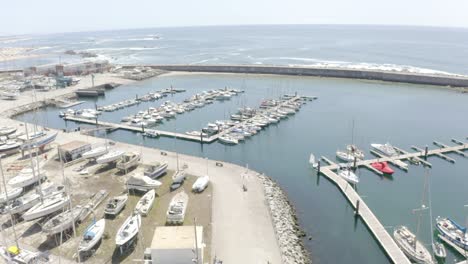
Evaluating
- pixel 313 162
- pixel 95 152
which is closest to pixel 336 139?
pixel 313 162

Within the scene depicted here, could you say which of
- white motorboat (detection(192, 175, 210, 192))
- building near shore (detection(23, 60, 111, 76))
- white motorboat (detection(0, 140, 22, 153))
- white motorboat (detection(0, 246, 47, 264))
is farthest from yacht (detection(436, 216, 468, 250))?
building near shore (detection(23, 60, 111, 76))

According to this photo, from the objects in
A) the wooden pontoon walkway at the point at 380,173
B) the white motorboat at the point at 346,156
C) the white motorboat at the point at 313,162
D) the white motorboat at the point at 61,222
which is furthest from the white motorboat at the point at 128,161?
the white motorboat at the point at 346,156

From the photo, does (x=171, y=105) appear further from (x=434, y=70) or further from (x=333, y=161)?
(x=434, y=70)

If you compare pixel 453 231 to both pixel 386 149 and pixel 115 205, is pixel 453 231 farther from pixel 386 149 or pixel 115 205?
pixel 115 205

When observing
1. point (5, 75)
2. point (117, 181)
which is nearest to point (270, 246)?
point (117, 181)

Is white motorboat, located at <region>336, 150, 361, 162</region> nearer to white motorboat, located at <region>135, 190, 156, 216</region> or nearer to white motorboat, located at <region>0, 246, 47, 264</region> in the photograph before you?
white motorboat, located at <region>135, 190, 156, 216</region>

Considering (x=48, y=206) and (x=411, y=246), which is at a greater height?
(x=48, y=206)

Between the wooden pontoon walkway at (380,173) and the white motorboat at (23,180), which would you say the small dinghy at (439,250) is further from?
the white motorboat at (23,180)
